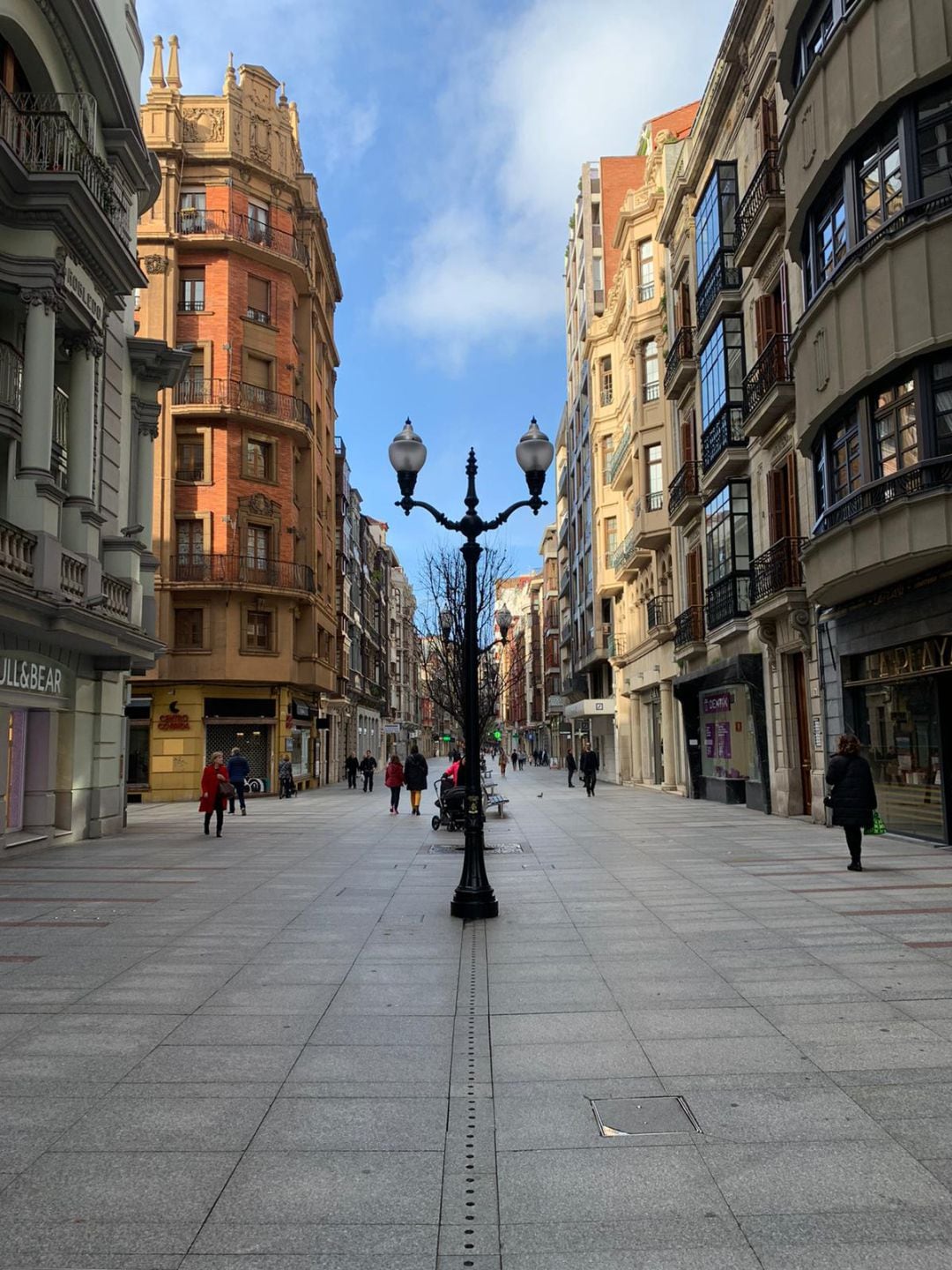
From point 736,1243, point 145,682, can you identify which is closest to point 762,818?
point 736,1243

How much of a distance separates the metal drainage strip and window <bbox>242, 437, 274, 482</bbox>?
3405 cm

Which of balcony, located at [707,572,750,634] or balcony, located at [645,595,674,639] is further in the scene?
balcony, located at [645,595,674,639]

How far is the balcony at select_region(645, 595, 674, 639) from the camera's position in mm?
33438

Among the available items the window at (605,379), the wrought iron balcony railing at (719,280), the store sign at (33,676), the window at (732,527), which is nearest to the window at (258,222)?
the window at (605,379)

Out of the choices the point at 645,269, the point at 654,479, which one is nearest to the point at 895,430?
the point at 654,479

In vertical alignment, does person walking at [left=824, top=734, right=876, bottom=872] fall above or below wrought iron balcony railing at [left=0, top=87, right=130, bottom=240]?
below

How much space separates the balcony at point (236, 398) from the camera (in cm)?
3703

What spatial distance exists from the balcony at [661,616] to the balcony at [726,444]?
7608 millimetres

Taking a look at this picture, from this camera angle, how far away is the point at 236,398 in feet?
123

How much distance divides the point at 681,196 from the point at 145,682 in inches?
935

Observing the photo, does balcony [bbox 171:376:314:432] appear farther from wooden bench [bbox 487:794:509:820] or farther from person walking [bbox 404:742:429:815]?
wooden bench [bbox 487:794:509:820]

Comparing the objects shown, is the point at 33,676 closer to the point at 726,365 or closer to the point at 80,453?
the point at 80,453

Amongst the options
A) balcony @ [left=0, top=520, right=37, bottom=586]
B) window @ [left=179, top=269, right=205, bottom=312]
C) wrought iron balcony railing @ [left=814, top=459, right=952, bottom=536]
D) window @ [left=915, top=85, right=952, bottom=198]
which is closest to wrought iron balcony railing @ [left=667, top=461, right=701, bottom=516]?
wrought iron balcony railing @ [left=814, top=459, right=952, bottom=536]

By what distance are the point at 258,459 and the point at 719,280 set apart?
20126 millimetres
